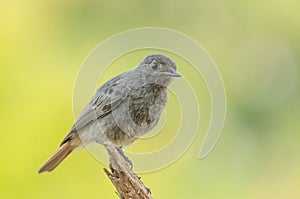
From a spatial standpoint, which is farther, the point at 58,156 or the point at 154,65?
the point at 58,156

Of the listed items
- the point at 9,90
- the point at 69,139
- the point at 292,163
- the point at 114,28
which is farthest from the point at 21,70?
the point at 292,163

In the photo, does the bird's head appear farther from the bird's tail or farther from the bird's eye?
the bird's tail

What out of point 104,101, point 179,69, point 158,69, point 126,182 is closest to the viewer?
point 126,182

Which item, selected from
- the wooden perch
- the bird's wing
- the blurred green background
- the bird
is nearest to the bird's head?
the bird

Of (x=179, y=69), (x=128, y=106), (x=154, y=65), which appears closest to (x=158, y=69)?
(x=154, y=65)

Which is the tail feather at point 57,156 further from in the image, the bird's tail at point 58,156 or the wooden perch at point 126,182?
the wooden perch at point 126,182

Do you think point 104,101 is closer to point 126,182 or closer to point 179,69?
point 126,182
